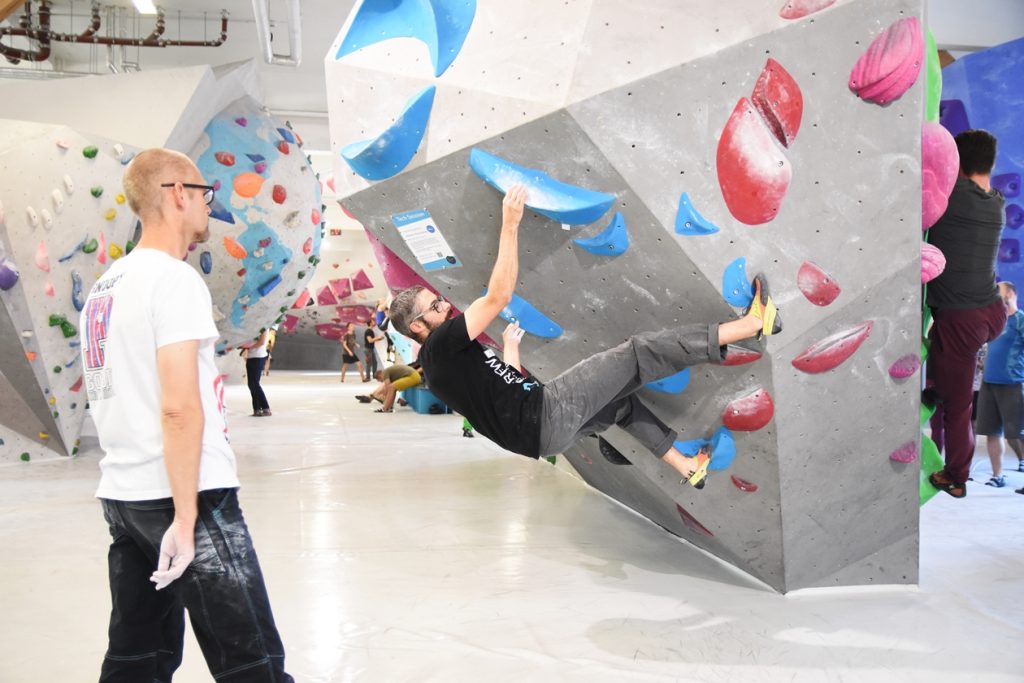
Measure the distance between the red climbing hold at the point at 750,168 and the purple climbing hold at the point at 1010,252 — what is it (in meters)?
4.73

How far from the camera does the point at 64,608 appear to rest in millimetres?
3281

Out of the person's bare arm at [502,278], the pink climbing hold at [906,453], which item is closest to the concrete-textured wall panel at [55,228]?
the person's bare arm at [502,278]

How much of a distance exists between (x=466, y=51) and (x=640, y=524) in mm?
2847

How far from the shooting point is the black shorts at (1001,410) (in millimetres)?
5867

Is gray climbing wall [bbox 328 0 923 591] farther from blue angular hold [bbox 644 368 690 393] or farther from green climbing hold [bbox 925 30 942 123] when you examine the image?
green climbing hold [bbox 925 30 942 123]

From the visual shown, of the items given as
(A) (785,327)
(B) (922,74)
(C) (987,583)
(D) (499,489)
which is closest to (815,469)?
(A) (785,327)

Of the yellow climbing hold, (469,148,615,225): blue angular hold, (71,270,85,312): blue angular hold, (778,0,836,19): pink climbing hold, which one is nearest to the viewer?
(778,0,836,19): pink climbing hold

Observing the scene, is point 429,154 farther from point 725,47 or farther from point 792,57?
point 792,57

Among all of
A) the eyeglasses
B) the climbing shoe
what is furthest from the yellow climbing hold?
the climbing shoe

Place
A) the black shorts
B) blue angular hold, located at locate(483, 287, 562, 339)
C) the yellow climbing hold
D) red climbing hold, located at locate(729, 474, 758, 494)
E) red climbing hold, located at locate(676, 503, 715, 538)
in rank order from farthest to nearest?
the yellow climbing hold, the black shorts, red climbing hold, located at locate(676, 503, 715, 538), red climbing hold, located at locate(729, 474, 758, 494), blue angular hold, located at locate(483, 287, 562, 339)

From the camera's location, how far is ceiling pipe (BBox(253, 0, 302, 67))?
308 inches

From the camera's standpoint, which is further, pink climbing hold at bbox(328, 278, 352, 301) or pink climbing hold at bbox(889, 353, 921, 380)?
pink climbing hold at bbox(328, 278, 352, 301)

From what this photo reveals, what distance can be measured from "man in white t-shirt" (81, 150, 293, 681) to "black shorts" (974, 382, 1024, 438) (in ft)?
18.4

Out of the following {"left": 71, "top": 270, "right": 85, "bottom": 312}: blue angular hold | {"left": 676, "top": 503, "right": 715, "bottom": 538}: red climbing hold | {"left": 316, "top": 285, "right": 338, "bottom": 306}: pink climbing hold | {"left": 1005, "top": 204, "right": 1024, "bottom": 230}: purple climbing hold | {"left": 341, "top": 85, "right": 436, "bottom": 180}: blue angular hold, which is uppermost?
{"left": 341, "top": 85, "right": 436, "bottom": 180}: blue angular hold
